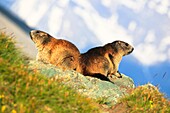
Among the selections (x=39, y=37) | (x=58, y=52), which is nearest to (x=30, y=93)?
(x=58, y=52)

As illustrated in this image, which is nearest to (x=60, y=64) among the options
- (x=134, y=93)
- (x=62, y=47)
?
(x=62, y=47)

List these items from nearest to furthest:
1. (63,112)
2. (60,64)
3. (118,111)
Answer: (63,112) → (118,111) → (60,64)

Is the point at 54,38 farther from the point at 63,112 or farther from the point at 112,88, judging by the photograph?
the point at 63,112

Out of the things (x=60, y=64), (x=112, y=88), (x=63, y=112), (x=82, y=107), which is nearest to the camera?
(x=63, y=112)

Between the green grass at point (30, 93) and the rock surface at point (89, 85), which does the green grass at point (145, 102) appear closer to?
the rock surface at point (89, 85)

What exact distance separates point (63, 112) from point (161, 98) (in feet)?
17.4

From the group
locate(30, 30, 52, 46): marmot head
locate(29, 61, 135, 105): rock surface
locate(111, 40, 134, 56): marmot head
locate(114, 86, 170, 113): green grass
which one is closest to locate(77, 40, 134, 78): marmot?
locate(111, 40, 134, 56): marmot head

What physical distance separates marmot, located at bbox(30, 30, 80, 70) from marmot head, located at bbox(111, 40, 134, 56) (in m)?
2.77

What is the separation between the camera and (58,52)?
18.7 m

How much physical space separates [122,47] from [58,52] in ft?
13.2

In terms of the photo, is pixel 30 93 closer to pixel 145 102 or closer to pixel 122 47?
pixel 145 102

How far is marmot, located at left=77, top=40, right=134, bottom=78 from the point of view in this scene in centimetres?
1867

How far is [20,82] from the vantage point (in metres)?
9.24

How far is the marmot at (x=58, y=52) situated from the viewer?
60.6 ft
